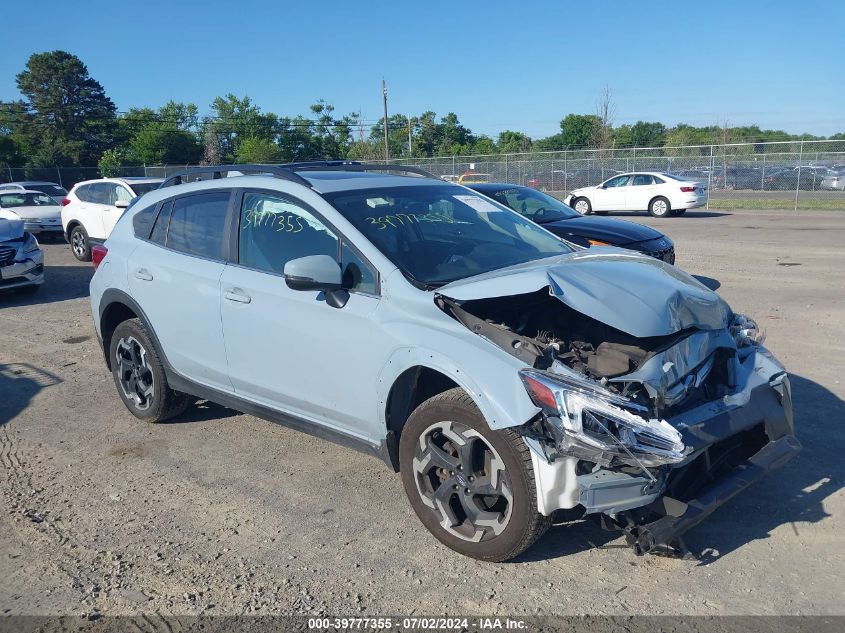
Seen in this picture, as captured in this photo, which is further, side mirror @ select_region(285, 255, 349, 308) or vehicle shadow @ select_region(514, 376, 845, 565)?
side mirror @ select_region(285, 255, 349, 308)

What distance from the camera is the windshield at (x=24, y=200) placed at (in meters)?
19.1

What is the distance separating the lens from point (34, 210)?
1909cm

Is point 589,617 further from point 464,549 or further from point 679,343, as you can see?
point 679,343

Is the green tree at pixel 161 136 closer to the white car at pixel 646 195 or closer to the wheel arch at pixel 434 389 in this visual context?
the white car at pixel 646 195

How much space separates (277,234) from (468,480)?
203 cm

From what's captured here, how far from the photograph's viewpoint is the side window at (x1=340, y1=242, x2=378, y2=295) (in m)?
3.89

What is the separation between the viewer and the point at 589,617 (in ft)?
9.98

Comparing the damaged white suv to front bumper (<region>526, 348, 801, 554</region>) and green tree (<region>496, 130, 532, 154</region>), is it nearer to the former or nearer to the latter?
front bumper (<region>526, 348, 801, 554</region>)

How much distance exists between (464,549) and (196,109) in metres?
79.7

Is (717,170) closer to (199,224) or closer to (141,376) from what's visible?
(199,224)

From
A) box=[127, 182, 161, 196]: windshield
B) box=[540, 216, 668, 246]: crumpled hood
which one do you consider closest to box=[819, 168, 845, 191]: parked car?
box=[540, 216, 668, 246]: crumpled hood

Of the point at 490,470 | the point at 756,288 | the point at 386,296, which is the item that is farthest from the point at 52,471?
the point at 756,288

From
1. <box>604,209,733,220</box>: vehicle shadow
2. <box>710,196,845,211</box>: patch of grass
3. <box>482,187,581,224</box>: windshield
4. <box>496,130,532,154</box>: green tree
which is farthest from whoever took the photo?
<box>496,130,532,154</box>: green tree

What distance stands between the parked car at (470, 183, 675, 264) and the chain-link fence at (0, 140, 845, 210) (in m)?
11.6
